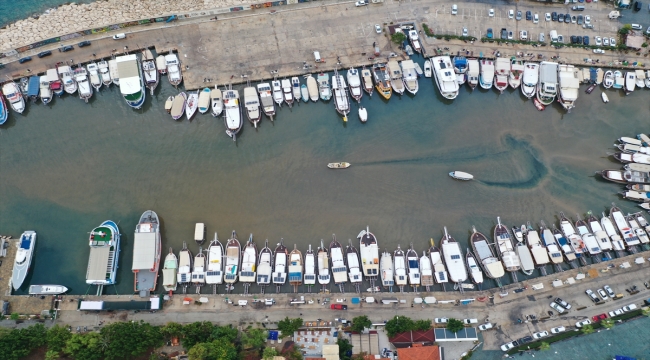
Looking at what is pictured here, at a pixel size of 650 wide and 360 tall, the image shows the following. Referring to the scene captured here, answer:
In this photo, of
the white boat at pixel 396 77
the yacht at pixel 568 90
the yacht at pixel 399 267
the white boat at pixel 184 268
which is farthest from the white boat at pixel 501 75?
the white boat at pixel 184 268

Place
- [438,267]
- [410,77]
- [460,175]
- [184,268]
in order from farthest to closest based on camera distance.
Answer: [410,77] < [460,175] < [438,267] < [184,268]

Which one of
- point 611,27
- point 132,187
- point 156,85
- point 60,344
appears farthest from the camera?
point 611,27

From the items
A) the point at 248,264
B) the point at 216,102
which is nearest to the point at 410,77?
the point at 216,102

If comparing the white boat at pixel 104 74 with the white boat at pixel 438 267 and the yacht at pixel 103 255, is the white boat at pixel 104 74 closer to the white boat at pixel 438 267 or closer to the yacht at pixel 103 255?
the yacht at pixel 103 255

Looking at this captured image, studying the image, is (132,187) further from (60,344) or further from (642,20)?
(642,20)

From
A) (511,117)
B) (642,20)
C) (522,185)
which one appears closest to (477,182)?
(522,185)

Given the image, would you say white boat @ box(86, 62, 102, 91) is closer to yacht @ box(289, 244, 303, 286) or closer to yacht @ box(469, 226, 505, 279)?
yacht @ box(289, 244, 303, 286)

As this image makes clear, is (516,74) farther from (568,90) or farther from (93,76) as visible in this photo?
(93,76)
